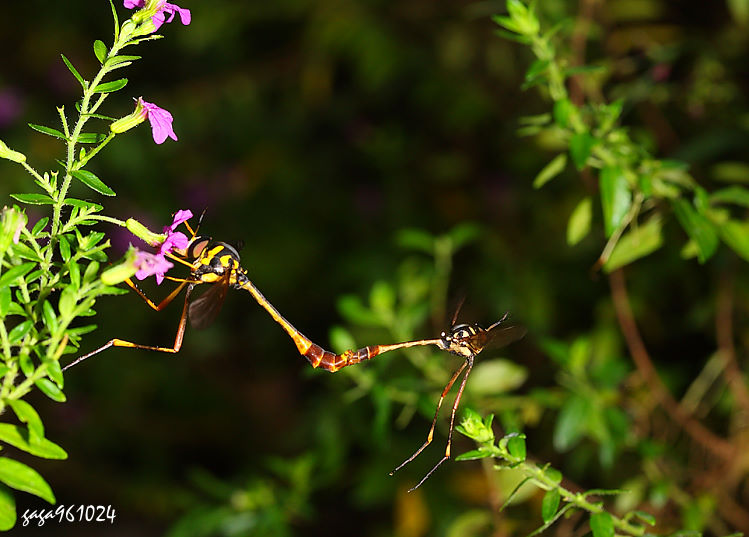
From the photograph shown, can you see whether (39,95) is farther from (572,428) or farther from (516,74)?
(572,428)

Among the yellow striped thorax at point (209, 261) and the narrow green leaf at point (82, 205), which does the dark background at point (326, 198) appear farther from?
the narrow green leaf at point (82, 205)

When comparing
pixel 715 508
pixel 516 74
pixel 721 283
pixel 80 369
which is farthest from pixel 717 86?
pixel 80 369

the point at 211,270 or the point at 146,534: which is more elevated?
the point at 211,270

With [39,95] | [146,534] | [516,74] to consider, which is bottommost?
[146,534]

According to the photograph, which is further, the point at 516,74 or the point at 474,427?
the point at 516,74

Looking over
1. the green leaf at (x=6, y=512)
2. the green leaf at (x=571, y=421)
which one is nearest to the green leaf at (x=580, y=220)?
the green leaf at (x=571, y=421)
